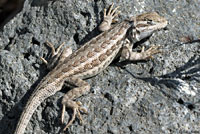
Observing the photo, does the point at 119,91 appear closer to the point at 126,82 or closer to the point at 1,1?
the point at 126,82

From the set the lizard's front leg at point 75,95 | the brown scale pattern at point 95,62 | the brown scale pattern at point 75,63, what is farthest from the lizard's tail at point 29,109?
the brown scale pattern at point 95,62

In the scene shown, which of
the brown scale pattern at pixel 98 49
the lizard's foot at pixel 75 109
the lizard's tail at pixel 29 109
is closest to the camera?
the lizard's foot at pixel 75 109

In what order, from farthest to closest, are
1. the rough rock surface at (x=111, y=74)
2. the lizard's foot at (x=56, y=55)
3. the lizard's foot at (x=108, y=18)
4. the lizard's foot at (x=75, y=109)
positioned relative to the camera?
1. the lizard's foot at (x=108, y=18)
2. the lizard's foot at (x=56, y=55)
3. the lizard's foot at (x=75, y=109)
4. the rough rock surface at (x=111, y=74)

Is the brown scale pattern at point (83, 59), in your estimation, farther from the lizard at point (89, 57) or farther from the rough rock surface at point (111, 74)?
the rough rock surface at point (111, 74)

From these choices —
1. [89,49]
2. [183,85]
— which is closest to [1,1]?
[89,49]

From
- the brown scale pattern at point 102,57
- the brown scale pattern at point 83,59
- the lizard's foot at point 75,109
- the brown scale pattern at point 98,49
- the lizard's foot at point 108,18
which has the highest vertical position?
the lizard's foot at point 108,18

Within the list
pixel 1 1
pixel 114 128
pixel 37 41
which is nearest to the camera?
pixel 114 128

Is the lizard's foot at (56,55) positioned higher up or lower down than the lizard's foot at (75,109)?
higher up

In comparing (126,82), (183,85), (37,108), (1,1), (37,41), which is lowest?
(183,85)
